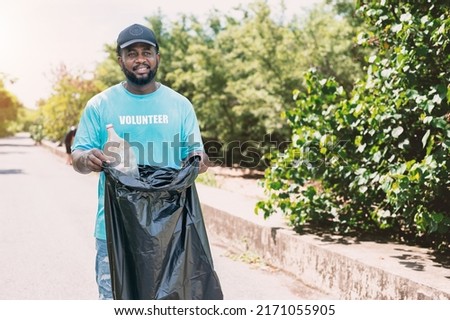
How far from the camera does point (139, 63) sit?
125 inches

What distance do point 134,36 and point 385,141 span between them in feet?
10.8

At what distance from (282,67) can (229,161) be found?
6.14 m

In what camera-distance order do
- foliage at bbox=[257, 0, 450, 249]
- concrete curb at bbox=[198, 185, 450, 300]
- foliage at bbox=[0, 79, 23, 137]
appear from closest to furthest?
concrete curb at bbox=[198, 185, 450, 300], foliage at bbox=[257, 0, 450, 249], foliage at bbox=[0, 79, 23, 137]

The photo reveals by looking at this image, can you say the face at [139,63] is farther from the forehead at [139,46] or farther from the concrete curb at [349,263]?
the concrete curb at [349,263]

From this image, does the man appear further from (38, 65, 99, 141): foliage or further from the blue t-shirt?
(38, 65, 99, 141): foliage

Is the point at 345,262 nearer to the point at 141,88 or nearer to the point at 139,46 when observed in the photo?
the point at 141,88

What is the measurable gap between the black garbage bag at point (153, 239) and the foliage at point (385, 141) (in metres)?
2.26

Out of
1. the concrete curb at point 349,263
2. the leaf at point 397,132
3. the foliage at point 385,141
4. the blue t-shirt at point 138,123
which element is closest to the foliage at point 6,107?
the concrete curb at point 349,263

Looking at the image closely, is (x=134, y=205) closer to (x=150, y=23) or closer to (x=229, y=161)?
(x=229, y=161)

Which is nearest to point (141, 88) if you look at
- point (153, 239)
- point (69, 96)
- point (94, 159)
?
point (94, 159)

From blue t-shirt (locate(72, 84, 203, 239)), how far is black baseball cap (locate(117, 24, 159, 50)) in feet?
0.78

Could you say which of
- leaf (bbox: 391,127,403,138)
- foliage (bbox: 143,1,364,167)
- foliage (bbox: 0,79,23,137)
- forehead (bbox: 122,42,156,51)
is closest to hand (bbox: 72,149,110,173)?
forehead (bbox: 122,42,156,51)

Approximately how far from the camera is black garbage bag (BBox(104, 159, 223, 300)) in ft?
10.2

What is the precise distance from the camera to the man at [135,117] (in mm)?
3146
